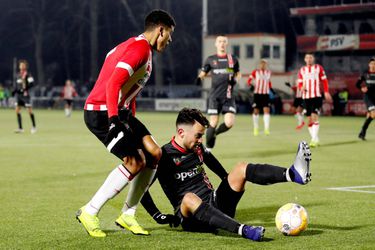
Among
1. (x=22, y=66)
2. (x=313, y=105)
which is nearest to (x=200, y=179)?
(x=313, y=105)

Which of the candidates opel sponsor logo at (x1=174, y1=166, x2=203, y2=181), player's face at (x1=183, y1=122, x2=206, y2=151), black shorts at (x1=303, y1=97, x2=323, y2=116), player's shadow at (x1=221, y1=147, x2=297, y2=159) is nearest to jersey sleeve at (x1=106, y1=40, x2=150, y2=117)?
player's face at (x1=183, y1=122, x2=206, y2=151)

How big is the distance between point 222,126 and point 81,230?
10.3m

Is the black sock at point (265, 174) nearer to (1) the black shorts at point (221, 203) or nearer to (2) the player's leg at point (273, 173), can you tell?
(2) the player's leg at point (273, 173)

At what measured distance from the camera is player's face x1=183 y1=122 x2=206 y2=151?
22.6 feet

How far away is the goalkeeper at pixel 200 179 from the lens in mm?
6449

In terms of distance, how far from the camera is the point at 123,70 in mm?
6613

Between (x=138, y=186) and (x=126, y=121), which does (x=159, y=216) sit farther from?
(x=126, y=121)

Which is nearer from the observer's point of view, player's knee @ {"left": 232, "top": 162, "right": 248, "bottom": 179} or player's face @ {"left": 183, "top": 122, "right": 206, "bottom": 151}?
player's knee @ {"left": 232, "top": 162, "right": 248, "bottom": 179}

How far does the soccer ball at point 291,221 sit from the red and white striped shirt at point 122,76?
1740 mm

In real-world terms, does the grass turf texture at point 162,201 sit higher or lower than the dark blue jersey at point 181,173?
lower

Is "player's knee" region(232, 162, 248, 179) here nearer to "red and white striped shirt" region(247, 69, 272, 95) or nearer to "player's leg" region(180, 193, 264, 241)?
"player's leg" region(180, 193, 264, 241)

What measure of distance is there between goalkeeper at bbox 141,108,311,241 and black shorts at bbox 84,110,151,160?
0.29m

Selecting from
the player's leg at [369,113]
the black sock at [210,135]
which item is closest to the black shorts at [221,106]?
the black sock at [210,135]

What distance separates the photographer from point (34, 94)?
64.9m
